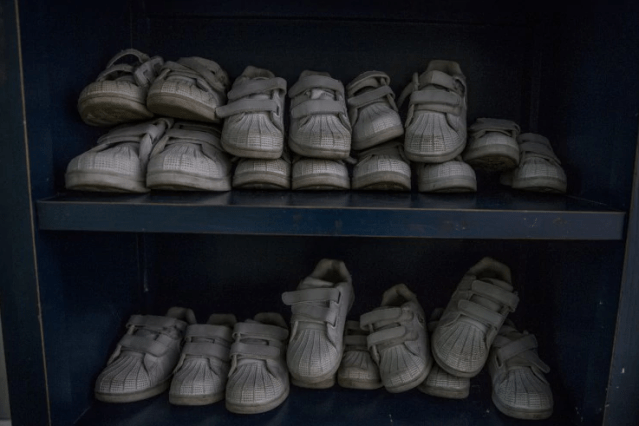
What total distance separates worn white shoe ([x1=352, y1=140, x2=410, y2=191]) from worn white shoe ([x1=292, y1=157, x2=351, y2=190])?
34mm

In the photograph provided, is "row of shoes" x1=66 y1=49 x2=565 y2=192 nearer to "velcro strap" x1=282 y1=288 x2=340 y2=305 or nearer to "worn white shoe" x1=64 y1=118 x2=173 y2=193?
"worn white shoe" x1=64 y1=118 x2=173 y2=193

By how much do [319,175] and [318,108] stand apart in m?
0.14

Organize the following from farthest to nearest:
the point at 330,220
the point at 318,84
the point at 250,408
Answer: the point at 318,84
the point at 250,408
the point at 330,220

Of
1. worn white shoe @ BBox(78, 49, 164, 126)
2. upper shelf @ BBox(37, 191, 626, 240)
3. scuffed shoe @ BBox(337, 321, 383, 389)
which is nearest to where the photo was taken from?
upper shelf @ BBox(37, 191, 626, 240)

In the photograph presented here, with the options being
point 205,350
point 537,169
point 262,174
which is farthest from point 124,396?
point 537,169

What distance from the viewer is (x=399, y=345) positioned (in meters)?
1.07

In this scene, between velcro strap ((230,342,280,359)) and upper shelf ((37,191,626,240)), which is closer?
upper shelf ((37,191,626,240))

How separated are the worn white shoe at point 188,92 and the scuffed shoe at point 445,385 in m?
0.71

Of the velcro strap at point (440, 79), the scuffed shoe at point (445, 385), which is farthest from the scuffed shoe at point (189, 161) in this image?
the scuffed shoe at point (445, 385)

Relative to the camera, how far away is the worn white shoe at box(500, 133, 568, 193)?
106cm

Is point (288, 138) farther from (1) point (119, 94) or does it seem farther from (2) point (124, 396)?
(2) point (124, 396)

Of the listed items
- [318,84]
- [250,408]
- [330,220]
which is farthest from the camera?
[318,84]

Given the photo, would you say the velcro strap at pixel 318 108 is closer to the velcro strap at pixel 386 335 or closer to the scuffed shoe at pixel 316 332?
the scuffed shoe at pixel 316 332

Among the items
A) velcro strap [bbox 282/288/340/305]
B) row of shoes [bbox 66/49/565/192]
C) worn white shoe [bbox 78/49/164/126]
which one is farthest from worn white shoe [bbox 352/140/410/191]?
worn white shoe [bbox 78/49/164/126]
